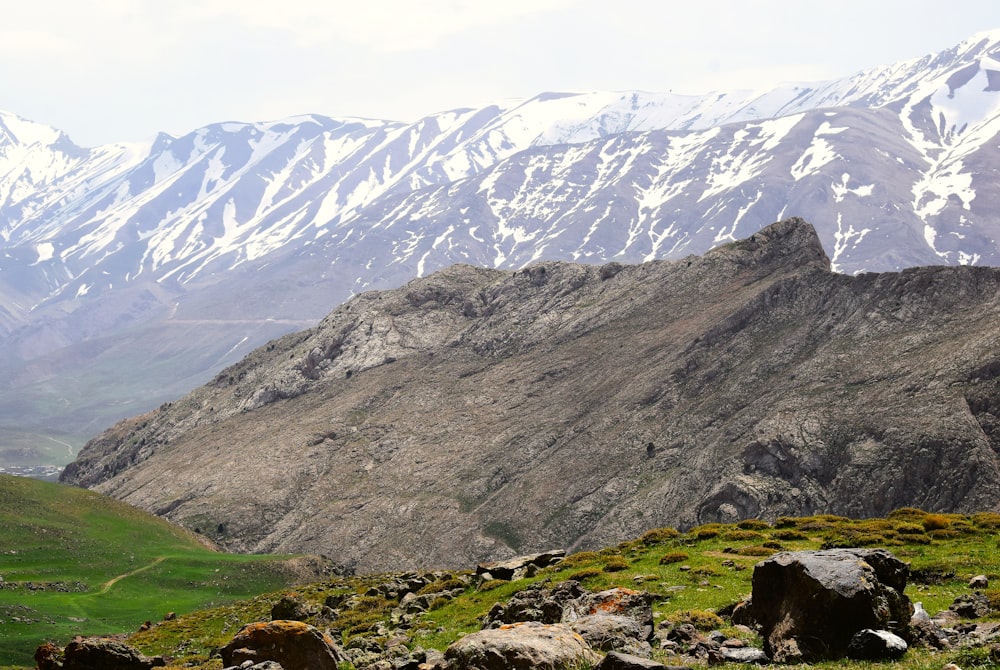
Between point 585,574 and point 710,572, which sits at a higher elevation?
point 710,572

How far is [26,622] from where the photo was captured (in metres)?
77.2

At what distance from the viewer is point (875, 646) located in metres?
25.4

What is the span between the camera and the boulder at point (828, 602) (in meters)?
26.3

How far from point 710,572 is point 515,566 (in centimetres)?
1708

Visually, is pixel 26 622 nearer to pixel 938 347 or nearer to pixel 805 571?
pixel 805 571

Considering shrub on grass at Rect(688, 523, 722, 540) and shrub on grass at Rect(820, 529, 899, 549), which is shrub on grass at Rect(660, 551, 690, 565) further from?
shrub on grass at Rect(688, 523, 722, 540)

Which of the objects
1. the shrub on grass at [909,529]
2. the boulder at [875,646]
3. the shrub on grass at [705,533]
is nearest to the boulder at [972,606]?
the boulder at [875,646]

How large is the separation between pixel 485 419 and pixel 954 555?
492 feet

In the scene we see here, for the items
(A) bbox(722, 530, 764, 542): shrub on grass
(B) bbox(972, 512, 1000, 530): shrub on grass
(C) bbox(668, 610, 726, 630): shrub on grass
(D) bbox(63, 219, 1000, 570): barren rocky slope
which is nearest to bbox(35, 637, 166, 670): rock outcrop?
(C) bbox(668, 610, 726, 630): shrub on grass

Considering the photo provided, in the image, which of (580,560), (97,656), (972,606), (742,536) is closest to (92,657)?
(97,656)

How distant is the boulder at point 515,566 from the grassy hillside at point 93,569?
119 feet

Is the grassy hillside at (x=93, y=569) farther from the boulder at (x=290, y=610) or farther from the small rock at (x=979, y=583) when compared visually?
the small rock at (x=979, y=583)

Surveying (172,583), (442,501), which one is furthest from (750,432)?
(172,583)

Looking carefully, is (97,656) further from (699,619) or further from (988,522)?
(988,522)
